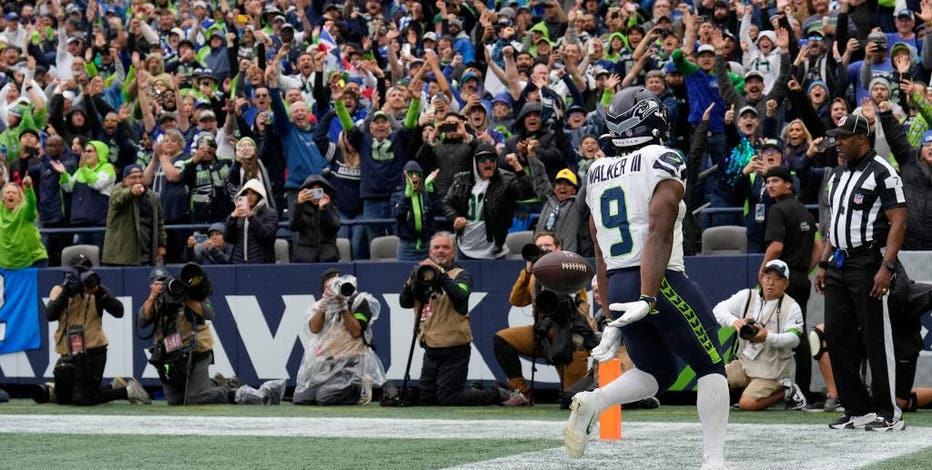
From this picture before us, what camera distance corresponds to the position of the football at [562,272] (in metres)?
8.84

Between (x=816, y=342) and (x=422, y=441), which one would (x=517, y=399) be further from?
(x=422, y=441)

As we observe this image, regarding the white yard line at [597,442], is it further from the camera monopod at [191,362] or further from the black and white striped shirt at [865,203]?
the camera monopod at [191,362]

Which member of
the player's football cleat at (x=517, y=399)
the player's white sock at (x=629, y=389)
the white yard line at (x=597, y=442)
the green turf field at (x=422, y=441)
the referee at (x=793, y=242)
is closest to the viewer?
the player's white sock at (x=629, y=389)

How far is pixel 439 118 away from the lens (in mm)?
14812

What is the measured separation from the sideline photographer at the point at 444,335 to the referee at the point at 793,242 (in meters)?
2.67

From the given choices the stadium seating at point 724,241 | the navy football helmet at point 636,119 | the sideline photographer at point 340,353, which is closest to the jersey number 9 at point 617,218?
the navy football helmet at point 636,119

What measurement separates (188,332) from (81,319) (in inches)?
51.7

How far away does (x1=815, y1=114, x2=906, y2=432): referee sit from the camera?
9.42m

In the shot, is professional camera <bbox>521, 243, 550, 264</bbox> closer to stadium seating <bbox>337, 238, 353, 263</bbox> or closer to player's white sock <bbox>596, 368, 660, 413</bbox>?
stadium seating <bbox>337, 238, 353, 263</bbox>

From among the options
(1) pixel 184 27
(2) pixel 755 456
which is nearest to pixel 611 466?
(2) pixel 755 456

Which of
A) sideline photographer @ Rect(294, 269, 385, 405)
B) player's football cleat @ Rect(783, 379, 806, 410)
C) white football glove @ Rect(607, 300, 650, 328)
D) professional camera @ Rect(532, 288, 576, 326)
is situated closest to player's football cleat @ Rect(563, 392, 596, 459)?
white football glove @ Rect(607, 300, 650, 328)

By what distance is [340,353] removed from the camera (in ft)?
44.3

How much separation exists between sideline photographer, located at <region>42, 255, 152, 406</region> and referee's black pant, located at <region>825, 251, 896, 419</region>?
299 inches

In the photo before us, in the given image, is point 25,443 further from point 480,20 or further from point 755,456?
point 480,20
